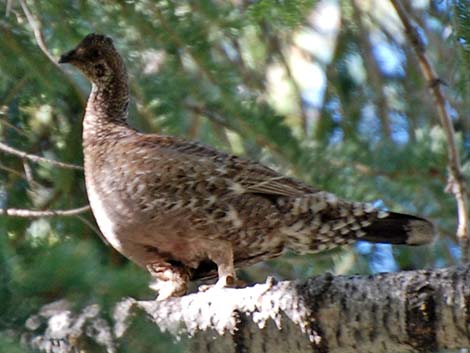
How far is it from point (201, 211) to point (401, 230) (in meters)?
0.88

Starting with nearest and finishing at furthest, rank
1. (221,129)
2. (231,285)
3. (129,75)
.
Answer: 1. (231,285)
2. (129,75)
3. (221,129)

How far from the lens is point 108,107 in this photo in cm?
507

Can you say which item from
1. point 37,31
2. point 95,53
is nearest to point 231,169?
point 95,53

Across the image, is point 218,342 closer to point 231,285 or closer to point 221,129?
point 231,285

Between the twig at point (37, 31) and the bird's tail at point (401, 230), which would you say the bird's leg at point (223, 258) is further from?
the twig at point (37, 31)

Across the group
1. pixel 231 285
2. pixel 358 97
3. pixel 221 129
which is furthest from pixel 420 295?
pixel 358 97

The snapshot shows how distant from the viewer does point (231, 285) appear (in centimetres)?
433

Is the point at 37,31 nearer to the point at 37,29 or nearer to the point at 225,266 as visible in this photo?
the point at 37,29

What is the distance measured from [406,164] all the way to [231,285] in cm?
137

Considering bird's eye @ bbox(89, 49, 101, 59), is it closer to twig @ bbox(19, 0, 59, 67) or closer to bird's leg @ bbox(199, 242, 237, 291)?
twig @ bbox(19, 0, 59, 67)

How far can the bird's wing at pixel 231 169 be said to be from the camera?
4.59m

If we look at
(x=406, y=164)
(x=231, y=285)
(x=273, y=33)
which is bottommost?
(x=231, y=285)

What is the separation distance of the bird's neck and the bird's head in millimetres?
35

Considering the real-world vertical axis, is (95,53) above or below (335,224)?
above
